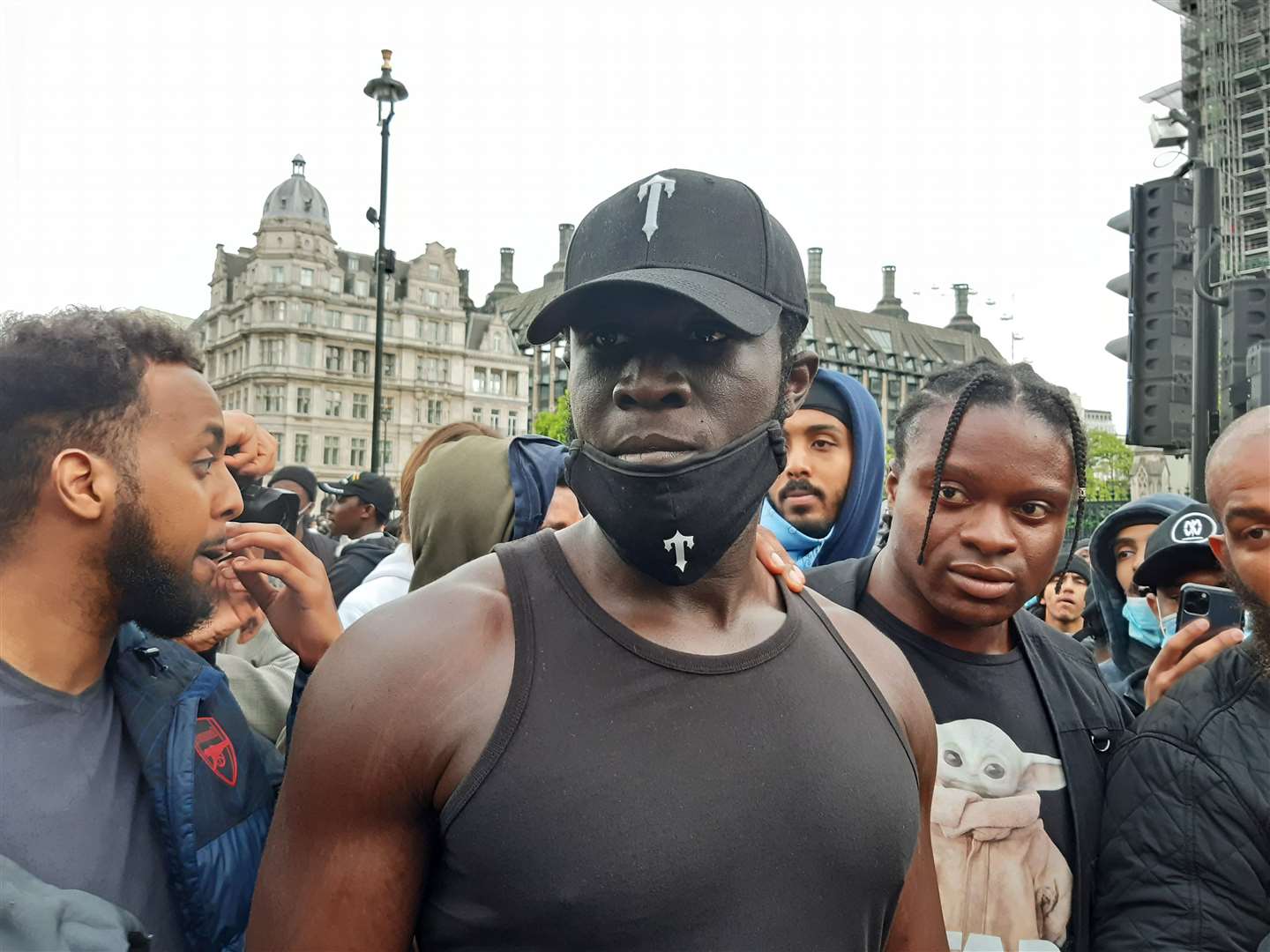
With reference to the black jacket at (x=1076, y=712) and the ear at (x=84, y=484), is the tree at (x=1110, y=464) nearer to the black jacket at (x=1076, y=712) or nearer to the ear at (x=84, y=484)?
the black jacket at (x=1076, y=712)

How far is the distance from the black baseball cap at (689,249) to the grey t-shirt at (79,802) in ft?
3.59

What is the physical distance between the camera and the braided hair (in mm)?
2811

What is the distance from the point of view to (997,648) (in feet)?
9.37

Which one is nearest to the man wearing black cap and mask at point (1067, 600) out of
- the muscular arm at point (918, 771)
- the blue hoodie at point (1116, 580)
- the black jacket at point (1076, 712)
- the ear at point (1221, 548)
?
the blue hoodie at point (1116, 580)

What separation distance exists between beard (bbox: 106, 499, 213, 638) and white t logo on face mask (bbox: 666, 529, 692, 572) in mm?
954

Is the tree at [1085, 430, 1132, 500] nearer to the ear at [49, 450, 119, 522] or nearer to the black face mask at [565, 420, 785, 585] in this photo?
the black face mask at [565, 420, 785, 585]

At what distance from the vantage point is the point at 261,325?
71.7 meters

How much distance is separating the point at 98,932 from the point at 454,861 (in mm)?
519

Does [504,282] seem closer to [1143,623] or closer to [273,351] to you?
[273,351]

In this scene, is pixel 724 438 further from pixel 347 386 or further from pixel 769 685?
pixel 347 386

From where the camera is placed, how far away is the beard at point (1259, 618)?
7.97 feet

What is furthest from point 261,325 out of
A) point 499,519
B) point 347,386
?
point 499,519

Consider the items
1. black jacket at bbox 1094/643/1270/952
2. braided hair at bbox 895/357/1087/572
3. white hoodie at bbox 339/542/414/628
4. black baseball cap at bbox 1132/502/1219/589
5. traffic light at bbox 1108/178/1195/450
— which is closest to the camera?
black jacket at bbox 1094/643/1270/952

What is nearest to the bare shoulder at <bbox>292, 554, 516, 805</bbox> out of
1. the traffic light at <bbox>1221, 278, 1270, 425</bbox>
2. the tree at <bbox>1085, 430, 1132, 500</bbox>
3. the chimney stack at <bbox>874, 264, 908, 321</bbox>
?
the traffic light at <bbox>1221, 278, 1270, 425</bbox>
